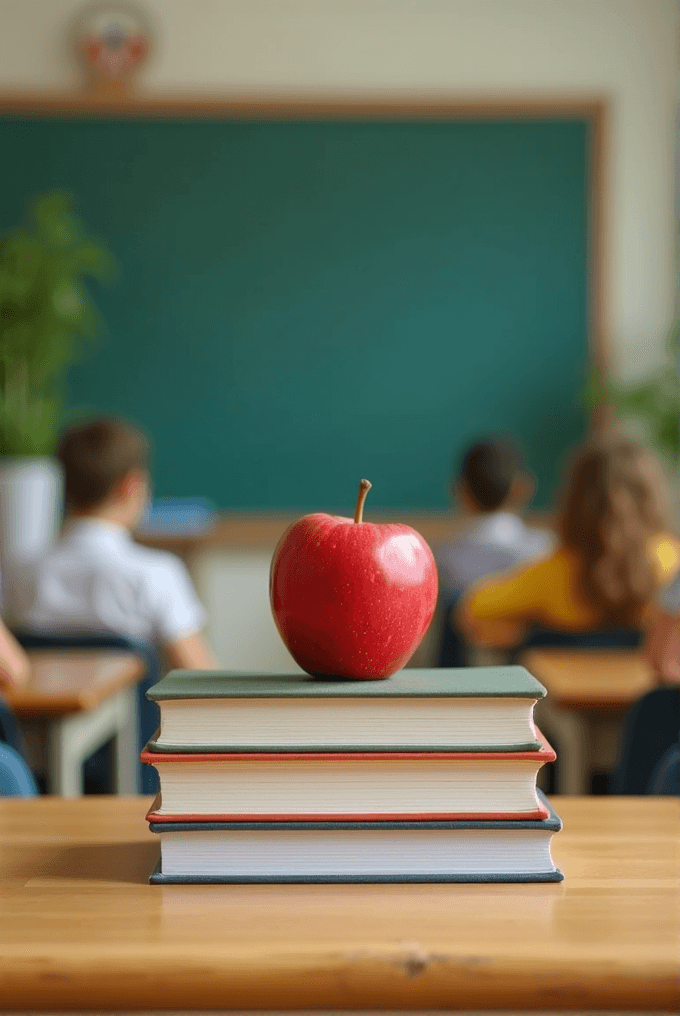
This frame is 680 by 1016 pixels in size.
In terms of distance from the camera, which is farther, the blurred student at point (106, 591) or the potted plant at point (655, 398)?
the potted plant at point (655, 398)

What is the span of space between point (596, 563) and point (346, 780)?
7.10 feet

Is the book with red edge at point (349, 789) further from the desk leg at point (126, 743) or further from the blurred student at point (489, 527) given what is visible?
the blurred student at point (489, 527)

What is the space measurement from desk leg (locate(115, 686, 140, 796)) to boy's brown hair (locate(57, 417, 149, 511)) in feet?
1.91

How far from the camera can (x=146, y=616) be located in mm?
2975

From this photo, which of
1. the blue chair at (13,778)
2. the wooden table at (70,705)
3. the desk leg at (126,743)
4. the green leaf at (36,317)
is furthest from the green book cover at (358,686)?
the green leaf at (36,317)

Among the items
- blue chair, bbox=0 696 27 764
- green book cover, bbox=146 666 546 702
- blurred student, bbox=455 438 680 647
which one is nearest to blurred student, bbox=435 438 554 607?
blurred student, bbox=455 438 680 647

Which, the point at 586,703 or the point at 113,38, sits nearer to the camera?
the point at 586,703

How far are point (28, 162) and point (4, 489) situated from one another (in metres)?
1.68

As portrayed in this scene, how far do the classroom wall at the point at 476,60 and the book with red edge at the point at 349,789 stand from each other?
16.2ft

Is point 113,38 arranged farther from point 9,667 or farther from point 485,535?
point 9,667

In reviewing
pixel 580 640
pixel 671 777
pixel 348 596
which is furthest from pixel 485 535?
pixel 348 596

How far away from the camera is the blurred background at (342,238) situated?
522 centimetres

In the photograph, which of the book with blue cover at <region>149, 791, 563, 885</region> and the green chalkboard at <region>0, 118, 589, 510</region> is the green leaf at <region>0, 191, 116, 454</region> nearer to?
the green chalkboard at <region>0, 118, 589, 510</region>

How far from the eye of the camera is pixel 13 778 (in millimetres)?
1151
